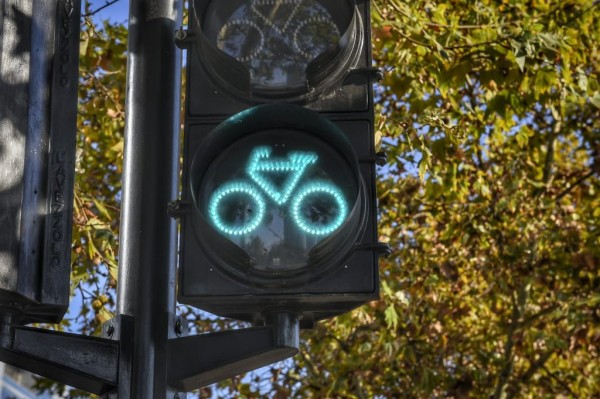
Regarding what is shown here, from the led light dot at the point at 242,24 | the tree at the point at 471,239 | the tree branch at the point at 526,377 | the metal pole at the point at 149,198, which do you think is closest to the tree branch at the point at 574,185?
the tree at the point at 471,239

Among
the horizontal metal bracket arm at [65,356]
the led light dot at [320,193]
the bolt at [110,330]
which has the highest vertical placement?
the led light dot at [320,193]

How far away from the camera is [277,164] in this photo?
3064 mm

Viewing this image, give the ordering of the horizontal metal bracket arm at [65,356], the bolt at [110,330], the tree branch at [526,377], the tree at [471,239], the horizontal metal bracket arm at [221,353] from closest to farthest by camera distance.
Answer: the horizontal metal bracket arm at [65,356] < the horizontal metal bracket arm at [221,353] < the bolt at [110,330] < the tree at [471,239] < the tree branch at [526,377]

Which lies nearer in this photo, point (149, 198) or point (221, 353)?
point (221, 353)

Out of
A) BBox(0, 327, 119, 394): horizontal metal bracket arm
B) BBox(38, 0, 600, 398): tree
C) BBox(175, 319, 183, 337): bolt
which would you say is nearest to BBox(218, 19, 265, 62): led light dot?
BBox(175, 319, 183, 337): bolt

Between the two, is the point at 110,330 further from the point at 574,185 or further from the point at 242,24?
the point at 574,185

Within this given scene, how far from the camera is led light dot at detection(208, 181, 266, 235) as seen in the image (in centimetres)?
301

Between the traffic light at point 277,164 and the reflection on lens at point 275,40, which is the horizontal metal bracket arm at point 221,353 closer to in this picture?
the traffic light at point 277,164

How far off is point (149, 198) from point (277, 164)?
48 centimetres

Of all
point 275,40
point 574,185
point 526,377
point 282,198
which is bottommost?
point 526,377

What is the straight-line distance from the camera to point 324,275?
3.00 m

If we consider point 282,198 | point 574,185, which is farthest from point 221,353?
point 574,185

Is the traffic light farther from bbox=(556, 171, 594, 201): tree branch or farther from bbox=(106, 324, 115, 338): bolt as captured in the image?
bbox=(556, 171, 594, 201): tree branch

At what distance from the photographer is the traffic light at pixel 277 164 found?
3.00 meters
